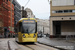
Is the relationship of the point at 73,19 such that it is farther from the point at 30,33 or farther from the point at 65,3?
the point at 30,33

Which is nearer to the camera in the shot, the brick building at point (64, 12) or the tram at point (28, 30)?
the tram at point (28, 30)

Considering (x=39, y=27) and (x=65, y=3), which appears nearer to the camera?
(x=65, y=3)

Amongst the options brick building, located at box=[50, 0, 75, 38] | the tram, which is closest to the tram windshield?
the tram

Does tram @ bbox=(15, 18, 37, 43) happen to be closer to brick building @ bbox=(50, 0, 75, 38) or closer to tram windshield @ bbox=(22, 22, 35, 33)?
tram windshield @ bbox=(22, 22, 35, 33)

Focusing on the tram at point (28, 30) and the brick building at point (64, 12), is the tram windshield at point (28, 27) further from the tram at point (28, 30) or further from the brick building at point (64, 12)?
the brick building at point (64, 12)

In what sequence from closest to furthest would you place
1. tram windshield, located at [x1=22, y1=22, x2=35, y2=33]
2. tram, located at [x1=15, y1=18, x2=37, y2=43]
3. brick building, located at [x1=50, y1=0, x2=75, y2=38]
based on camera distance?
tram, located at [x1=15, y1=18, x2=37, y2=43] < tram windshield, located at [x1=22, y1=22, x2=35, y2=33] < brick building, located at [x1=50, y1=0, x2=75, y2=38]

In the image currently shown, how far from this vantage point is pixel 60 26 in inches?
1850

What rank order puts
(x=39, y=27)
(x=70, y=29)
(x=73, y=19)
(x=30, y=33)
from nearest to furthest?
(x=30, y=33), (x=73, y=19), (x=70, y=29), (x=39, y=27)

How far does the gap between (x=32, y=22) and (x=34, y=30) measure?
1.05 meters

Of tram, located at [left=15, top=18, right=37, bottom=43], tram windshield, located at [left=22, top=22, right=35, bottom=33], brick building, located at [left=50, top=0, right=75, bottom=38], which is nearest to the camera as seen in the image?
tram, located at [left=15, top=18, right=37, bottom=43]

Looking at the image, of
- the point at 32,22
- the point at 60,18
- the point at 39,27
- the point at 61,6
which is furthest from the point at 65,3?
the point at 39,27

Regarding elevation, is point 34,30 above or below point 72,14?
below

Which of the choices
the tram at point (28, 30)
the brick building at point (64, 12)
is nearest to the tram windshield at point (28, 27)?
the tram at point (28, 30)

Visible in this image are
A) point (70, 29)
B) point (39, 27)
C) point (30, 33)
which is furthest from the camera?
point (39, 27)
